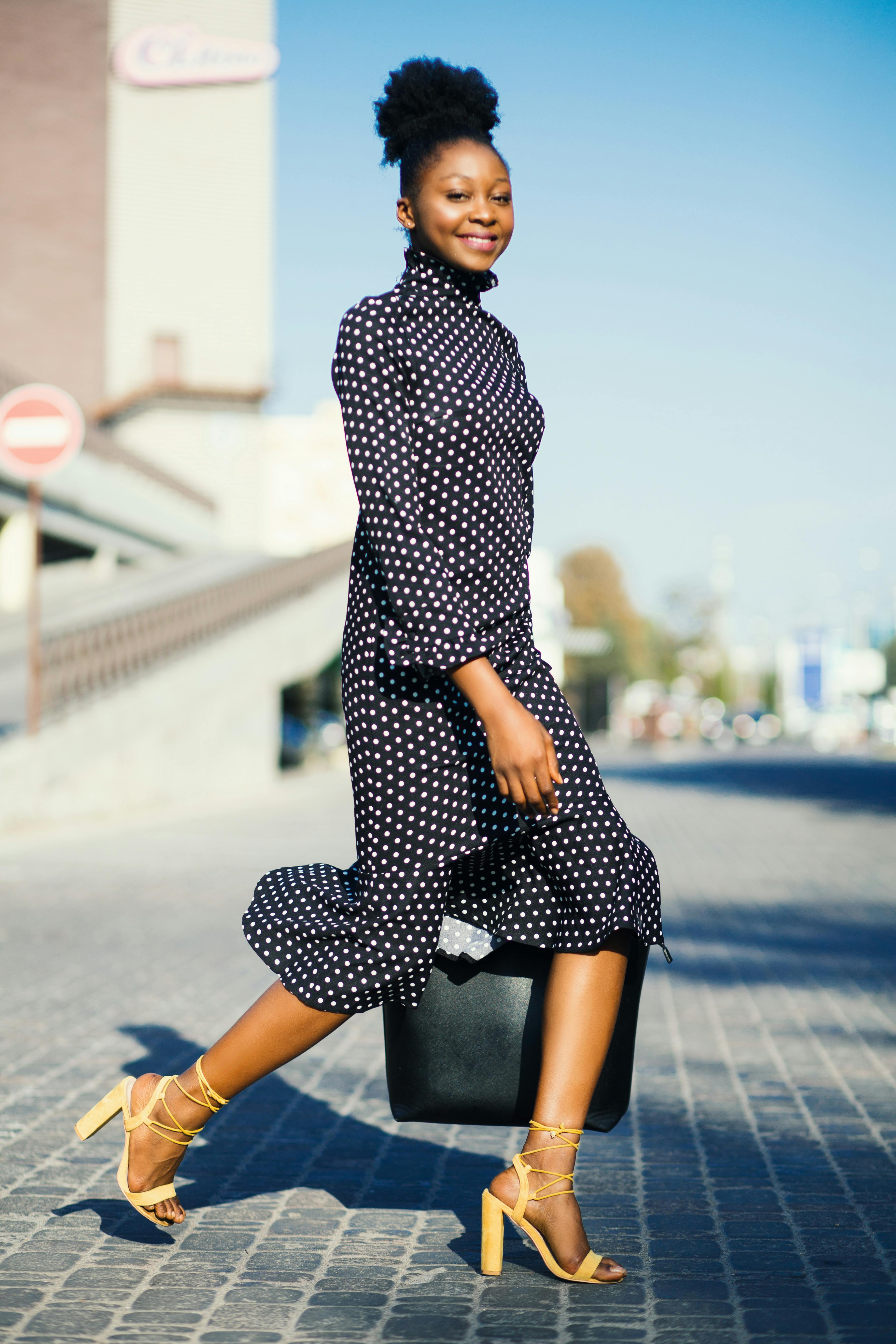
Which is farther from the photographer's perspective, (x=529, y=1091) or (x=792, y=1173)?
(x=792, y=1173)

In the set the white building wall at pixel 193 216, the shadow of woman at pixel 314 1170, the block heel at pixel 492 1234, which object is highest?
Result: the white building wall at pixel 193 216

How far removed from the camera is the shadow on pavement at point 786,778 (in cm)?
2039

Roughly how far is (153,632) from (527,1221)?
49.6ft

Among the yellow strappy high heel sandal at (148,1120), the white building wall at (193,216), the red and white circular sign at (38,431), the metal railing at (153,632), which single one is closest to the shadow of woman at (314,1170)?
the yellow strappy high heel sandal at (148,1120)

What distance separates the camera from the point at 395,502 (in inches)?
97.8

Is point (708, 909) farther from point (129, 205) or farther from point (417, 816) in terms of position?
point (129, 205)

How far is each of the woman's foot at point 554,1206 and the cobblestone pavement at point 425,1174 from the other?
4.2 inches

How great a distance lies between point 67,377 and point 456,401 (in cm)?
4215

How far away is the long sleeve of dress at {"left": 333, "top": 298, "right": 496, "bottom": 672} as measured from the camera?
2.44m

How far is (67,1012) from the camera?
217 inches

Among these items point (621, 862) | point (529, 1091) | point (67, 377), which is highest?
point (67, 377)

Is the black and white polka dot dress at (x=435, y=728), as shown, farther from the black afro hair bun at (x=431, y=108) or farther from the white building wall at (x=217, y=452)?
the white building wall at (x=217, y=452)

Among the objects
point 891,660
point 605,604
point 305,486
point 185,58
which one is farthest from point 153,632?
point 891,660

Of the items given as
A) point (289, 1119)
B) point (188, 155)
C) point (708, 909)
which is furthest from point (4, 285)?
point (289, 1119)
